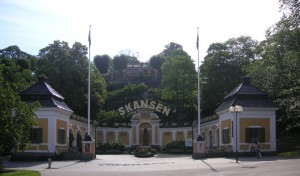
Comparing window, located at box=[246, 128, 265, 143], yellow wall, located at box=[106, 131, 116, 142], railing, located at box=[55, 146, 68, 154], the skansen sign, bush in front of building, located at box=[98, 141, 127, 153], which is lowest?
bush in front of building, located at box=[98, 141, 127, 153]

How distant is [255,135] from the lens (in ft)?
140

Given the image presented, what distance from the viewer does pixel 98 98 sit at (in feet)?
215

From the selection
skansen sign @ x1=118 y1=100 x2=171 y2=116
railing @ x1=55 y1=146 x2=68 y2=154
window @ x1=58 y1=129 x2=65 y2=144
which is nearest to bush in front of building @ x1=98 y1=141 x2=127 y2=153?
skansen sign @ x1=118 y1=100 x2=171 y2=116

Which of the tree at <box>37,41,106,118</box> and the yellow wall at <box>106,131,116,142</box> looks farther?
the yellow wall at <box>106,131,116,142</box>

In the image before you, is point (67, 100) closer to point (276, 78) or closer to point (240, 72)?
point (240, 72)

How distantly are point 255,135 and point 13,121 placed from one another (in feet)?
76.5

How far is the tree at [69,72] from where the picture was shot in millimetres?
61406

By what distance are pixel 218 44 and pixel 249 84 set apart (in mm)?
26732

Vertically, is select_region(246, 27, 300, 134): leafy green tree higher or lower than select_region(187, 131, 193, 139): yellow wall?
higher

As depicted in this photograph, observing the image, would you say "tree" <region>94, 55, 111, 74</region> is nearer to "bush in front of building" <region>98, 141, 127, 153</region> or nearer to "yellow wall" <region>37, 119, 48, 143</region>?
"bush in front of building" <region>98, 141, 127, 153</region>

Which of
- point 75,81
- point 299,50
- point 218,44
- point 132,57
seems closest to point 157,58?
point 132,57

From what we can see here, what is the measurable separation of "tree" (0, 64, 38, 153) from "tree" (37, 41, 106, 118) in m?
31.9

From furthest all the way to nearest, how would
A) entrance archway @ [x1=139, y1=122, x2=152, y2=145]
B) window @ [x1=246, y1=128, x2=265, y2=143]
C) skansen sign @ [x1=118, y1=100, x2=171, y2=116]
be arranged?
skansen sign @ [x1=118, y1=100, x2=171, y2=116] → entrance archway @ [x1=139, y1=122, x2=152, y2=145] → window @ [x1=246, y1=128, x2=265, y2=143]

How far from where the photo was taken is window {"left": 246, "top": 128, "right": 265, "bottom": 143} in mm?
42438
